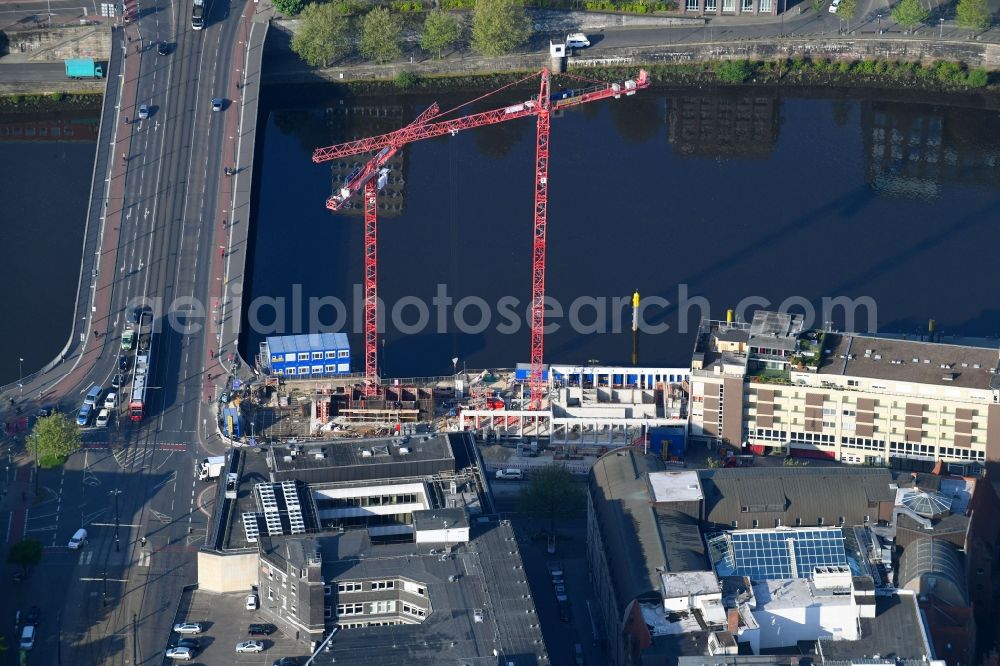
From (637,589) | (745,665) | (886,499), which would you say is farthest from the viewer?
(886,499)

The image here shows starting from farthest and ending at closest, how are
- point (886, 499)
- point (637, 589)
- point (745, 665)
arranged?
1. point (886, 499)
2. point (637, 589)
3. point (745, 665)

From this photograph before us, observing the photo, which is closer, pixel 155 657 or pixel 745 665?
pixel 745 665

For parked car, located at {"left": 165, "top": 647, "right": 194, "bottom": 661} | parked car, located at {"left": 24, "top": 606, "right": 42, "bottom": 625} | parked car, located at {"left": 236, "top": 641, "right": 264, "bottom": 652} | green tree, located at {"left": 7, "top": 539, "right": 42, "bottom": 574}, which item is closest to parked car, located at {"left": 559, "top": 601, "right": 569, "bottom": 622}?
parked car, located at {"left": 236, "top": 641, "right": 264, "bottom": 652}

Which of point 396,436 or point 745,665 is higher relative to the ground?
point 396,436

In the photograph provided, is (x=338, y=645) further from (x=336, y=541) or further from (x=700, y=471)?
(x=700, y=471)

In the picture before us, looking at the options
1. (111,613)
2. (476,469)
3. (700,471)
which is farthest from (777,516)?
(111,613)

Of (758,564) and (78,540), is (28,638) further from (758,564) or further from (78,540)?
(758,564)
